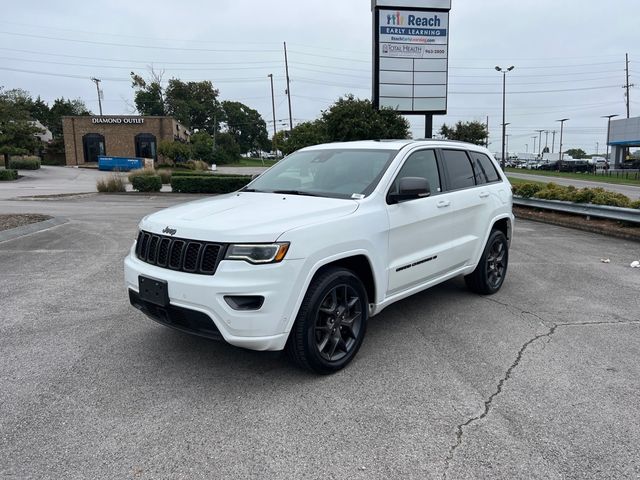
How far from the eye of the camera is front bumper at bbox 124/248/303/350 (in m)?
3.18

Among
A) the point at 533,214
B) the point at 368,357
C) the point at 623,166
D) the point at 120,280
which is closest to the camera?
the point at 368,357

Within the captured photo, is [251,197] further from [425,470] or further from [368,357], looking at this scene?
[425,470]

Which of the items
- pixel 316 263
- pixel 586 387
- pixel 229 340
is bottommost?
pixel 586 387

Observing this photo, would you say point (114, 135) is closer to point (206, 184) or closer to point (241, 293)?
point (206, 184)

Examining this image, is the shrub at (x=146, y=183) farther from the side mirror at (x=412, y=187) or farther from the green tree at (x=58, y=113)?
the green tree at (x=58, y=113)

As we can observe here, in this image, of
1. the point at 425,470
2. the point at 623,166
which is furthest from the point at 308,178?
the point at 623,166

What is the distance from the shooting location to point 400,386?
3.57m

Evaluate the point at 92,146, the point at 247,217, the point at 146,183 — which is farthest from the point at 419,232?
Result: the point at 92,146

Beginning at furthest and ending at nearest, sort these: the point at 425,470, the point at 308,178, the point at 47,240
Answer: the point at 47,240 < the point at 308,178 < the point at 425,470

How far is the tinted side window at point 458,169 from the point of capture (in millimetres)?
5188

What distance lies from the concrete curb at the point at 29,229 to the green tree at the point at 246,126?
339 feet

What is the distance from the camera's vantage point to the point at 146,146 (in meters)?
55.2

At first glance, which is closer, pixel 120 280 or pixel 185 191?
pixel 120 280

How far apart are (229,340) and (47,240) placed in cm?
782
